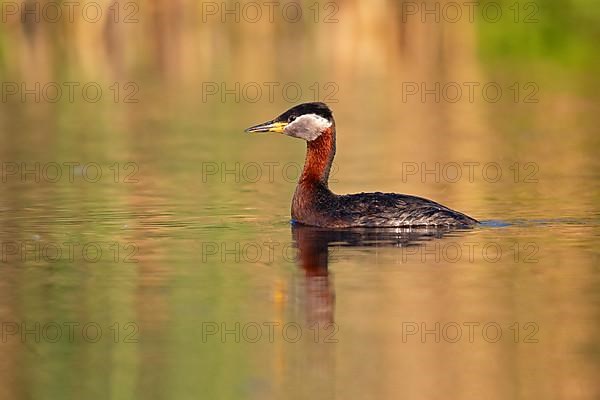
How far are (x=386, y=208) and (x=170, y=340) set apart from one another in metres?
4.48

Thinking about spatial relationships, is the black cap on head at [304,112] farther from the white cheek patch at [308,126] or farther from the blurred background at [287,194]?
the blurred background at [287,194]

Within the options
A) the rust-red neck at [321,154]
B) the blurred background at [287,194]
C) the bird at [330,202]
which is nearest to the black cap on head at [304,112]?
the bird at [330,202]

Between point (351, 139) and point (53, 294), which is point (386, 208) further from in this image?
point (351, 139)

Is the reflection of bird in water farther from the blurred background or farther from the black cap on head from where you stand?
the black cap on head

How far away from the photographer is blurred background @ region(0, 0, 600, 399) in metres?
8.53

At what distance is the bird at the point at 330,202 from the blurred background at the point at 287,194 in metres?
0.29

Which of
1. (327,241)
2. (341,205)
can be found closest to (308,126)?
(341,205)

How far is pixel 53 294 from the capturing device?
10453 millimetres

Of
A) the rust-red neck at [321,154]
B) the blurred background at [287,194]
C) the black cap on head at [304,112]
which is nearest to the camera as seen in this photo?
the blurred background at [287,194]

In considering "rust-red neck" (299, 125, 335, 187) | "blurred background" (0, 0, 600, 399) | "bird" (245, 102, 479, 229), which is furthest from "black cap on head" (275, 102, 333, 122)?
"blurred background" (0, 0, 600, 399)

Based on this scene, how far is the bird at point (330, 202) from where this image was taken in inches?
520

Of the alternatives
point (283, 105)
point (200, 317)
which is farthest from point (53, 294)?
point (283, 105)

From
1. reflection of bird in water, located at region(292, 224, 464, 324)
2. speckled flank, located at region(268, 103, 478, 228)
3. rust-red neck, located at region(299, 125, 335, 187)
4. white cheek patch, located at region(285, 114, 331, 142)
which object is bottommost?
reflection of bird in water, located at region(292, 224, 464, 324)

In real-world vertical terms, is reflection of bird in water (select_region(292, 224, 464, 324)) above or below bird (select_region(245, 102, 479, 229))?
below
